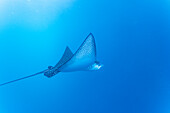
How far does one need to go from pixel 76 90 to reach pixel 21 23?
435 cm

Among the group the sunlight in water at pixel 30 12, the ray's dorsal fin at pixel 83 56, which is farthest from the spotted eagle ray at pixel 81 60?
the sunlight in water at pixel 30 12

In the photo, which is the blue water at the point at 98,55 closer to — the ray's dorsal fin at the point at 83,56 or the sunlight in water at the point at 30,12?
the sunlight in water at the point at 30,12

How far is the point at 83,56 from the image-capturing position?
11.6 feet

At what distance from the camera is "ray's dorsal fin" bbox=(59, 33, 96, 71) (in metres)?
3.37

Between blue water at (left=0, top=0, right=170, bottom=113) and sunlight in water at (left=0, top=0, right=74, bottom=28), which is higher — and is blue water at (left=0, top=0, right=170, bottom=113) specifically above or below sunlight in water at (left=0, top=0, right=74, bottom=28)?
below

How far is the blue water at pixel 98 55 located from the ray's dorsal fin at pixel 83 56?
5.82m

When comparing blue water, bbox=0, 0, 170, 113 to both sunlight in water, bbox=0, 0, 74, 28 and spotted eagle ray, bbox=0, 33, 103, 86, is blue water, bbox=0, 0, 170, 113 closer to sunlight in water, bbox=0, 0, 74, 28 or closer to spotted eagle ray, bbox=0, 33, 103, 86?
sunlight in water, bbox=0, 0, 74, 28

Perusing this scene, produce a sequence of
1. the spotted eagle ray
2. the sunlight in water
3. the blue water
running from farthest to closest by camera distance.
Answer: the sunlight in water, the blue water, the spotted eagle ray

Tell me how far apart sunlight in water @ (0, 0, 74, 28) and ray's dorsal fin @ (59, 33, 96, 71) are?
6.57 metres

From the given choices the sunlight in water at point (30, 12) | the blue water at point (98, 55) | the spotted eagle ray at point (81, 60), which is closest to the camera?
the spotted eagle ray at point (81, 60)

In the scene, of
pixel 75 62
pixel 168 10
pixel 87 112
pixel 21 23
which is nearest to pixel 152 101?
pixel 87 112

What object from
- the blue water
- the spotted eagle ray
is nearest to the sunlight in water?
the blue water

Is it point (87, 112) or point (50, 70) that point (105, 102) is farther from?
point (50, 70)

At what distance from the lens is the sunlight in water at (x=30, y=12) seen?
32.4 ft
